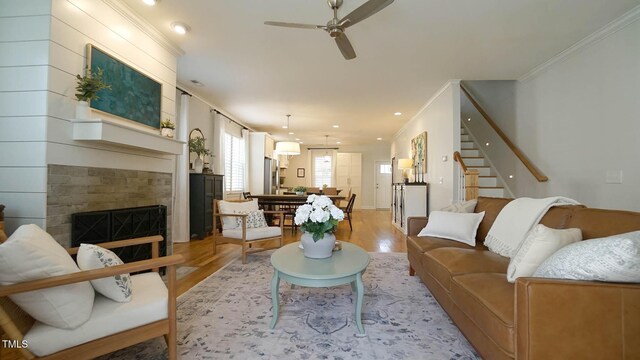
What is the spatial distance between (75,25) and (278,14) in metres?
1.64

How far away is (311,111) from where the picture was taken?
6035 millimetres

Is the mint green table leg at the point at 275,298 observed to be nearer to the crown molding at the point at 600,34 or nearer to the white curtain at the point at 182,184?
the white curtain at the point at 182,184

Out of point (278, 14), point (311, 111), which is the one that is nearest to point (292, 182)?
point (311, 111)

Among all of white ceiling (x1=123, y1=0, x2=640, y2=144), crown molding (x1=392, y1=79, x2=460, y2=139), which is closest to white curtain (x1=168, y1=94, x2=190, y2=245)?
white ceiling (x1=123, y1=0, x2=640, y2=144)

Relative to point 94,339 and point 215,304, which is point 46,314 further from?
point 215,304

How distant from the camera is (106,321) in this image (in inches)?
49.3

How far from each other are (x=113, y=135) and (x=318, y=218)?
5.90ft

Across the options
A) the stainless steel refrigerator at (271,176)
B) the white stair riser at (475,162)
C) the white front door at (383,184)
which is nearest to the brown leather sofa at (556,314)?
the white stair riser at (475,162)

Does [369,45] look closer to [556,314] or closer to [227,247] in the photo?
[556,314]

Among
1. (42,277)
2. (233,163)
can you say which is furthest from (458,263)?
(233,163)

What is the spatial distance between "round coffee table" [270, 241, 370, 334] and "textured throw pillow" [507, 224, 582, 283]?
91cm

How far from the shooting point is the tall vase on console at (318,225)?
2.10 m

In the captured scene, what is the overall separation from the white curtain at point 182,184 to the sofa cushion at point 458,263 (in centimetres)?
398

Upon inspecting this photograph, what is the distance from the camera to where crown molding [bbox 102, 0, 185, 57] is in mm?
2436
